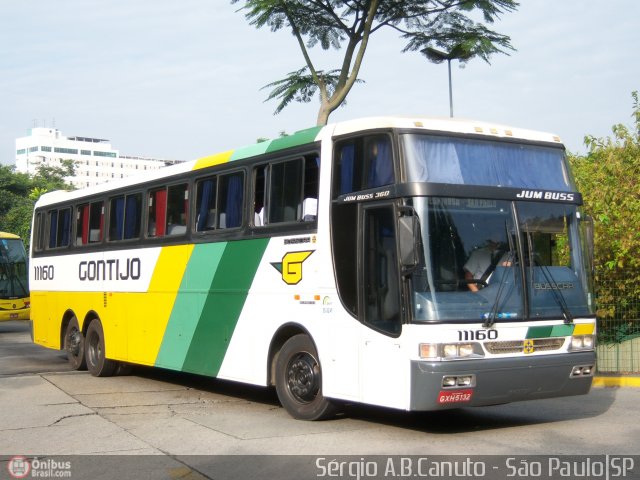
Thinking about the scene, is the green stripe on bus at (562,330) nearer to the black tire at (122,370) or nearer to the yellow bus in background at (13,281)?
the black tire at (122,370)

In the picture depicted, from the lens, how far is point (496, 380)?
8789 millimetres

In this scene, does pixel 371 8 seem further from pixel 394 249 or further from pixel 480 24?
pixel 394 249

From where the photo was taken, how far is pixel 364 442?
29.2 feet

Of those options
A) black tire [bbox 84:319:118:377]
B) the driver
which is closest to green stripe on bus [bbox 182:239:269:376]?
the driver

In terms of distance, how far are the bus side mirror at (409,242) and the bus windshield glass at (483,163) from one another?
18.8 inches

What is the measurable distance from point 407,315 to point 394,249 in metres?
0.70

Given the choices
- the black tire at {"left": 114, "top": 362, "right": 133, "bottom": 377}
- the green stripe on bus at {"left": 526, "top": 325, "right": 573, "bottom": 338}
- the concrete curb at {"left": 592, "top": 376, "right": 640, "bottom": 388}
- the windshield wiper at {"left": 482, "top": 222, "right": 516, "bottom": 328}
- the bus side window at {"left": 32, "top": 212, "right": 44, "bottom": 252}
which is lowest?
the black tire at {"left": 114, "top": 362, "right": 133, "bottom": 377}

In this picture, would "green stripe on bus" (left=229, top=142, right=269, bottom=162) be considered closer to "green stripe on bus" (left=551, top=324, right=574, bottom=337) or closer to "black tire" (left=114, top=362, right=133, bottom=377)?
"green stripe on bus" (left=551, top=324, right=574, bottom=337)

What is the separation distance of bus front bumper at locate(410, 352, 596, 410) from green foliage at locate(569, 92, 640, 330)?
18.5 ft

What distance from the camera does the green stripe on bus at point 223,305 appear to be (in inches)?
443

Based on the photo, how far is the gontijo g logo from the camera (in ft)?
33.4

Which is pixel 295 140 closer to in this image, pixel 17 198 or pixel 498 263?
pixel 498 263

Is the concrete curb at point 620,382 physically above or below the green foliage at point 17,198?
below

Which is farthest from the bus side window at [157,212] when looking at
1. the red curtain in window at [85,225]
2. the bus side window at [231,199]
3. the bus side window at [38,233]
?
the bus side window at [38,233]
